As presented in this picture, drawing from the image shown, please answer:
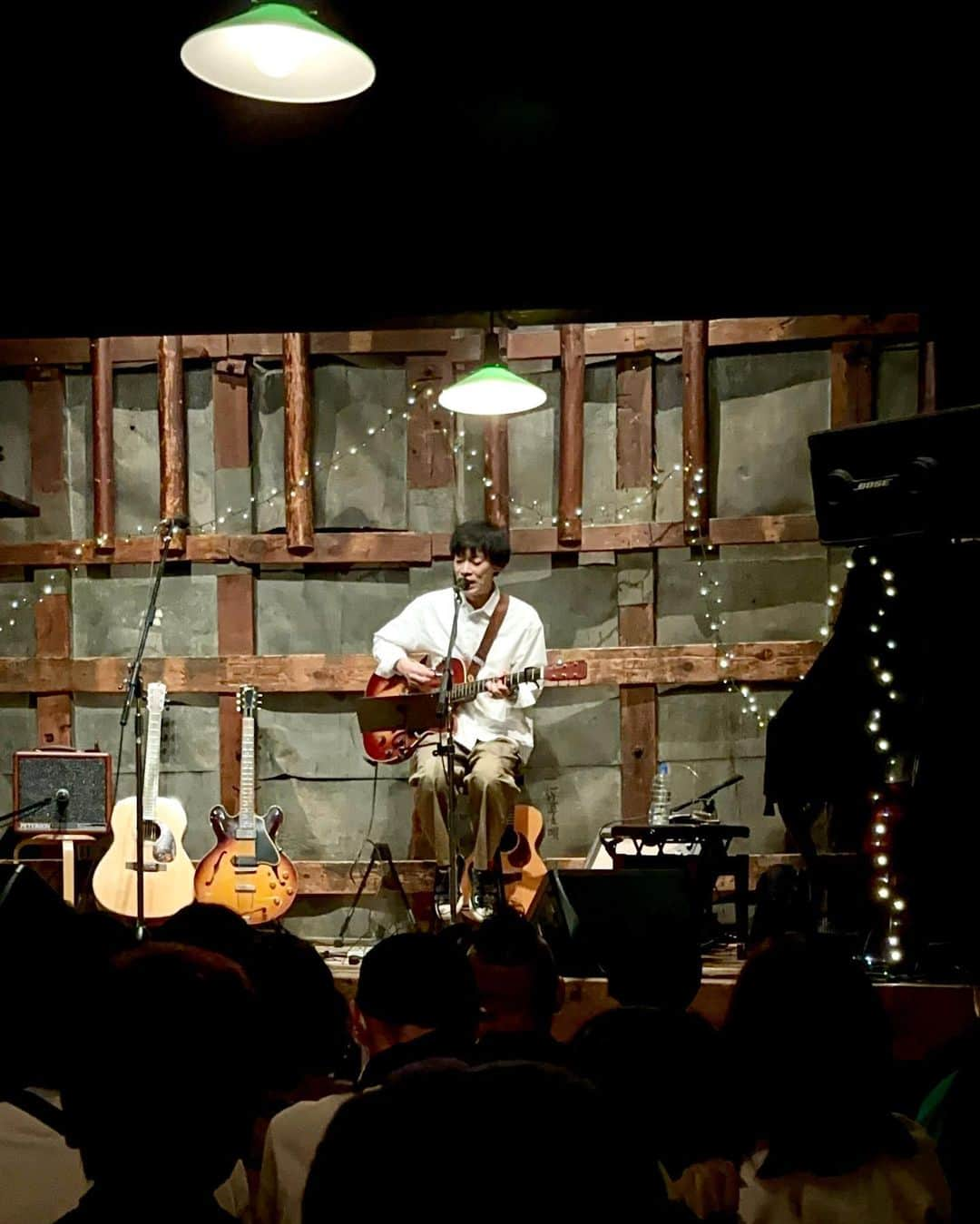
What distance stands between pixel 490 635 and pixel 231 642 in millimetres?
1677

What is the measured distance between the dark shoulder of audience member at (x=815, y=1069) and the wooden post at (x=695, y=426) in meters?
5.55

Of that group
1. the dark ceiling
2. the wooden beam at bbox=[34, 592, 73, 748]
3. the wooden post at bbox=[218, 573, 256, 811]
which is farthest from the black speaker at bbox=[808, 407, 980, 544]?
the wooden beam at bbox=[34, 592, 73, 748]

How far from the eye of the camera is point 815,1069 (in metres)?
2.01

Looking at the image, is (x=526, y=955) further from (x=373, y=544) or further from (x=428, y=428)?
(x=428, y=428)

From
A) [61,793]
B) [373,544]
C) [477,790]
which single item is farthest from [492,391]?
[61,793]

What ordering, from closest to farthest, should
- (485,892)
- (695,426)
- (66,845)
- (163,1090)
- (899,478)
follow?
1. (163,1090)
2. (899,478)
3. (485,892)
4. (66,845)
5. (695,426)

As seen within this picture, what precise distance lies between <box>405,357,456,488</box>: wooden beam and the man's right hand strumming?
1.34 meters

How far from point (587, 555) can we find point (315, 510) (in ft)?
5.33

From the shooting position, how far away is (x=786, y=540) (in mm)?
7551

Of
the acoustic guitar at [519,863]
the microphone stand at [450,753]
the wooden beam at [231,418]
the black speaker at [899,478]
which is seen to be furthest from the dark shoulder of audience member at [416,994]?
the wooden beam at [231,418]

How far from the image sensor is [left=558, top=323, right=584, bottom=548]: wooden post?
769cm

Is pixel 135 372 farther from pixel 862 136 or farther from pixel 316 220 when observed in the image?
pixel 862 136

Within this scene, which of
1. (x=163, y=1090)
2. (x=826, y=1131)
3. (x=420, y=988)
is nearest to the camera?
(x=163, y=1090)

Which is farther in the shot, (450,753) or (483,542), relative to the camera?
(483,542)
